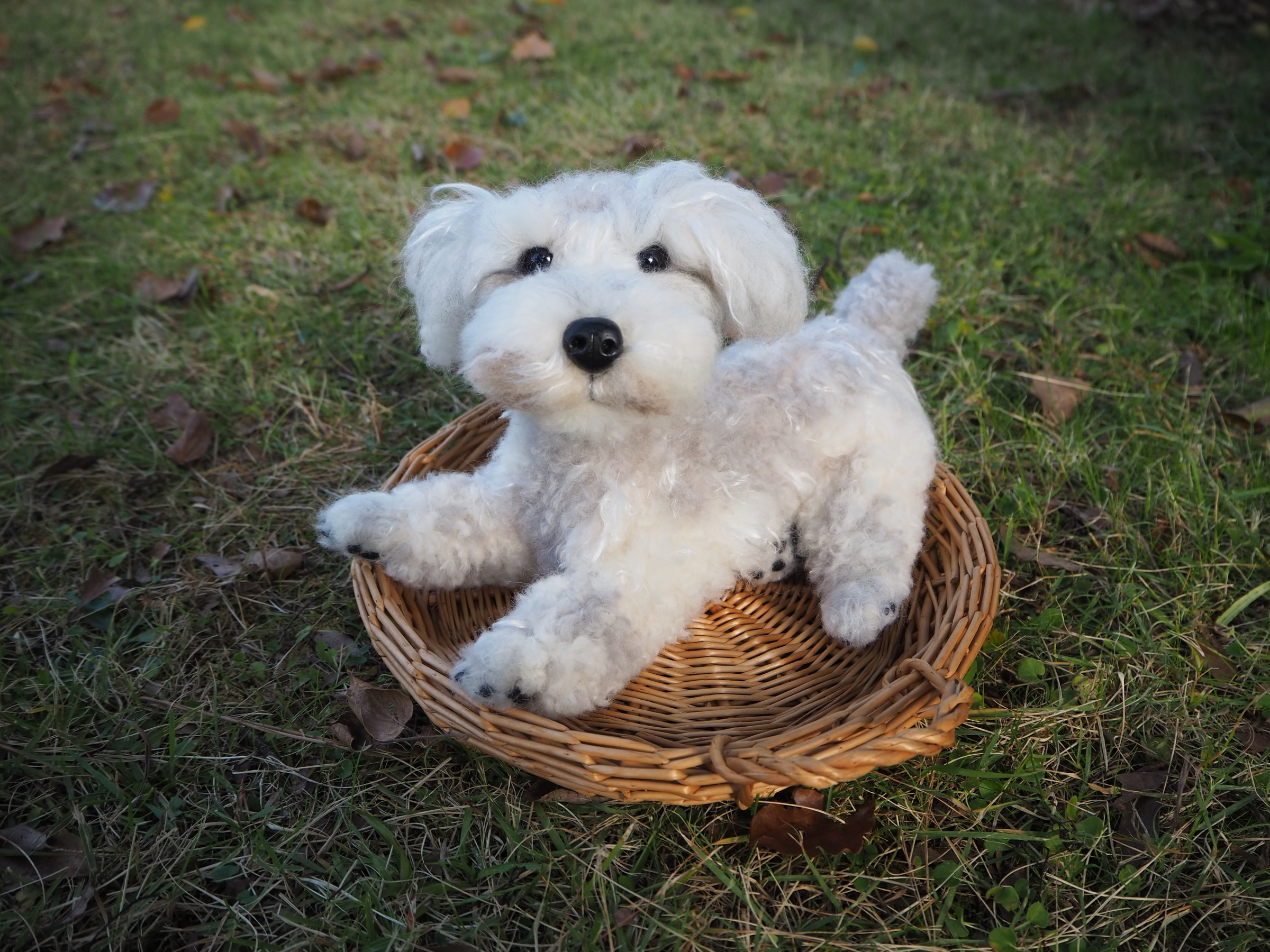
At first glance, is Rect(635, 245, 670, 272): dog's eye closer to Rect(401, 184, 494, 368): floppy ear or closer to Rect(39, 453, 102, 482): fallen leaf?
Rect(401, 184, 494, 368): floppy ear

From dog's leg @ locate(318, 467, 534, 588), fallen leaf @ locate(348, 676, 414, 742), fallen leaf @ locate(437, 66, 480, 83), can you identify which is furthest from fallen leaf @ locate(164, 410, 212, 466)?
fallen leaf @ locate(437, 66, 480, 83)

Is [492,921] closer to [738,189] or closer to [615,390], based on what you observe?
[615,390]

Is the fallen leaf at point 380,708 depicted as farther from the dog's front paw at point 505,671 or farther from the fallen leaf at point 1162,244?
the fallen leaf at point 1162,244

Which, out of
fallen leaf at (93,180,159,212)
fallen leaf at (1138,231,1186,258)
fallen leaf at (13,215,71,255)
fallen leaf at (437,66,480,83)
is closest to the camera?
fallen leaf at (1138,231,1186,258)

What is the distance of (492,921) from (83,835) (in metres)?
0.76

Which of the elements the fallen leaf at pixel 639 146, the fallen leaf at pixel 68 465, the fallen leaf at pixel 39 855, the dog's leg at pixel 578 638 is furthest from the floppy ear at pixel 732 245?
the fallen leaf at pixel 639 146

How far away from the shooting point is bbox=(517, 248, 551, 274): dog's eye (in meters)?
1.63

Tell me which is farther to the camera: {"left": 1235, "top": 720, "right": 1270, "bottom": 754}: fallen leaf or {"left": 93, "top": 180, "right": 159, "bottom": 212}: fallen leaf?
{"left": 93, "top": 180, "right": 159, "bottom": 212}: fallen leaf

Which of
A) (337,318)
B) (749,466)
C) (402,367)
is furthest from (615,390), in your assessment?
(337,318)

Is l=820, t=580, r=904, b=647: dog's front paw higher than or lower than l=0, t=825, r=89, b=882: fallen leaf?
higher

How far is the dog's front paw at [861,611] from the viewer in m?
1.74

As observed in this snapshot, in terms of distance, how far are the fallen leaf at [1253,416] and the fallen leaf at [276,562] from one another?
2612mm

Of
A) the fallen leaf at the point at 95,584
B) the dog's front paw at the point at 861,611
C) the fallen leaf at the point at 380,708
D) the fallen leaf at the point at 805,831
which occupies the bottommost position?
the fallen leaf at the point at 95,584

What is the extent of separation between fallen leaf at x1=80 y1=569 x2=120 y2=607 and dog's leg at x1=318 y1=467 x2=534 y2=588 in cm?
70
